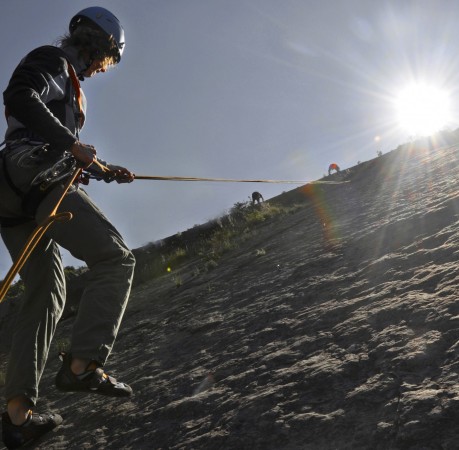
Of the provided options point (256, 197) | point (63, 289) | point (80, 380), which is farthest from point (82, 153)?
point (256, 197)

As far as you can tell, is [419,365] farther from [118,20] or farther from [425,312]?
[118,20]

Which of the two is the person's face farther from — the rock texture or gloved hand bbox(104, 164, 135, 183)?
the rock texture

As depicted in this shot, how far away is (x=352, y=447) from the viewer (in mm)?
1460

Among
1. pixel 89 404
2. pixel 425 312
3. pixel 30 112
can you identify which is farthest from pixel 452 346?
pixel 30 112

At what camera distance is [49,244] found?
108 inches

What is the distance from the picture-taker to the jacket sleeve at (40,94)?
2.46 meters

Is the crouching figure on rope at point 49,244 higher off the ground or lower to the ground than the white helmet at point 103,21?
lower

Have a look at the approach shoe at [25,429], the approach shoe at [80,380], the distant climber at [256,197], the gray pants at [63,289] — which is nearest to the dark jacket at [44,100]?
the gray pants at [63,289]

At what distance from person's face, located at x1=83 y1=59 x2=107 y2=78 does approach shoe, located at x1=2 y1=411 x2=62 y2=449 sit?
1.96 metres

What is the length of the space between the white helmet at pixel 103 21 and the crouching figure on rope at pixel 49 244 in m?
0.49

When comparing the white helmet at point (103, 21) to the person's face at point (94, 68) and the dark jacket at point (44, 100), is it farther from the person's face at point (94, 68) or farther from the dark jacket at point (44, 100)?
the dark jacket at point (44, 100)

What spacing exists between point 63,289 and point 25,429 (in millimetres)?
740

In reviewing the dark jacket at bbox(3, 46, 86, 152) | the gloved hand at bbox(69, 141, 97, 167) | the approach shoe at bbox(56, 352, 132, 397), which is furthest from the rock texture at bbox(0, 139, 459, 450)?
the dark jacket at bbox(3, 46, 86, 152)

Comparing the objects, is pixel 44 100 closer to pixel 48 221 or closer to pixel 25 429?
pixel 48 221
